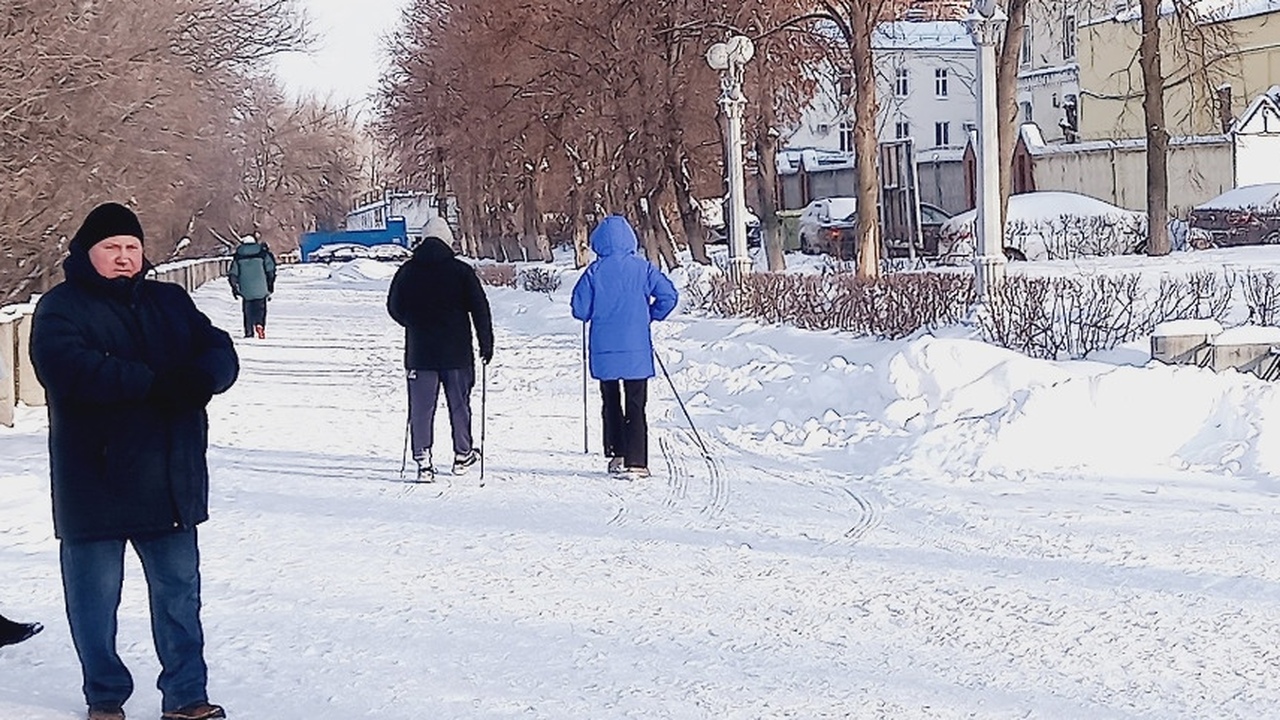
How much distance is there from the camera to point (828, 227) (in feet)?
169

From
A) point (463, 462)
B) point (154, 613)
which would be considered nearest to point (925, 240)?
point (463, 462)

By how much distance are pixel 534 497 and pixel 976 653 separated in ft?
15.8

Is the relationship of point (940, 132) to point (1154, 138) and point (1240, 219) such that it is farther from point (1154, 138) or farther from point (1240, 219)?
point (1154, 138)

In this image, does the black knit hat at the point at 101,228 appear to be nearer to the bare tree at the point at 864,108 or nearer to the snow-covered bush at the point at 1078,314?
the snow-covered bush at the point at 1078,314

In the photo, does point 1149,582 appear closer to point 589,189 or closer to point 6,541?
point 6,541

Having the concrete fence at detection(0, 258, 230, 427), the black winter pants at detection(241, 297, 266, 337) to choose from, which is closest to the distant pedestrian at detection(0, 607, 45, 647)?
the concrete fence at detection(0, 258, 230, 427)

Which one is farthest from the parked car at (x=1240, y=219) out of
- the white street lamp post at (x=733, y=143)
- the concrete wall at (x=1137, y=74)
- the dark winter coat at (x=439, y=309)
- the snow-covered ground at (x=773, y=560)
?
the dark winter coat at (x=439, y=309)

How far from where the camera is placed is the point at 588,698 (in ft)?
20.3

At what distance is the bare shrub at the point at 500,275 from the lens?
155 feet

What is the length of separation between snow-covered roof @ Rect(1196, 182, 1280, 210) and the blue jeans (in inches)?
1448

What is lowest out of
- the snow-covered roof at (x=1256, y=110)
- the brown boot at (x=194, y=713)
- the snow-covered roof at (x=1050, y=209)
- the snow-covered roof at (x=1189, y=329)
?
the brown boot at (x=194, y=713)

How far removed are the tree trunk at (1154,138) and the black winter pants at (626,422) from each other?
925 inches

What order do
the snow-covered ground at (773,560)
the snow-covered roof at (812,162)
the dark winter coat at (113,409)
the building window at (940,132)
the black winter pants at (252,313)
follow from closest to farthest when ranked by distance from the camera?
1. the dark winter coat at (113,409)
2. the snow-covered ground at (773,560)
3. the black winter pants at (252,313)
4. the snow-covered roof at (812,162)
5. the building window at (940,132)

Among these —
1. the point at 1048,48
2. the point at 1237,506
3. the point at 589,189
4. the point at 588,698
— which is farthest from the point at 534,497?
the point at 1048,48
